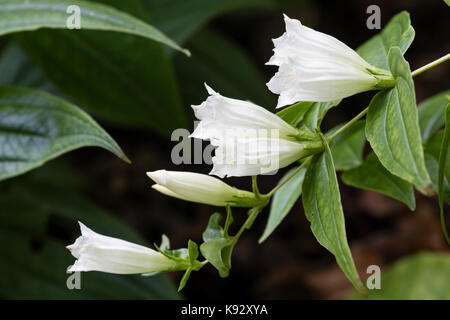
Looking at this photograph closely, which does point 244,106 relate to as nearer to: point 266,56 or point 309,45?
point 309,45

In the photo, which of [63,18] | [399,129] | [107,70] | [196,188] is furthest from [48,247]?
[399,129]

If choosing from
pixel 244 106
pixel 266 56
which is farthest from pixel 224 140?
pixel 266 56

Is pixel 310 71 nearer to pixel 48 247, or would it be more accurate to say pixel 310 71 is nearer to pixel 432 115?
pixel 432 115

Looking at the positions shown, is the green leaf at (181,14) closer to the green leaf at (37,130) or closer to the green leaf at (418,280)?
the green leaf at (37,130)

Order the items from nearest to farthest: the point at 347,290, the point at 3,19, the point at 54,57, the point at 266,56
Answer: the point at 3,19, the point at 54,57, the point at 347,290, the point at 266,56

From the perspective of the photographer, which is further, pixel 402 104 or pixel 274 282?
pixel 274 282

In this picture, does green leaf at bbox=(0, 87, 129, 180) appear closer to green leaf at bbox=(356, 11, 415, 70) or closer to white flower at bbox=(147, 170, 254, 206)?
white flower at bbox=(147, 170, 254, 206)

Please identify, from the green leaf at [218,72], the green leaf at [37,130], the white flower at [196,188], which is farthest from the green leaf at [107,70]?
the white flower at [196,188]
